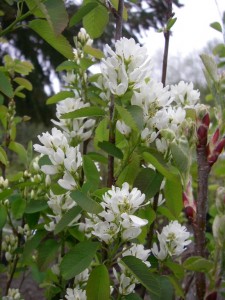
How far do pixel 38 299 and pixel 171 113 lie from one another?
2.46m

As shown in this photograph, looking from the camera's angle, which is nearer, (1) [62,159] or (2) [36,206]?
(1) [62,159]

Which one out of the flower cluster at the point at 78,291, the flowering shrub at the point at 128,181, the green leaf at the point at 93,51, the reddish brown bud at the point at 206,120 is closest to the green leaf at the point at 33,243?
the flowering shrub at the point at 128,181

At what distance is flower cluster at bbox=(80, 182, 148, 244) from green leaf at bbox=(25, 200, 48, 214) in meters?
0.29

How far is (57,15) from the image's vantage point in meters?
0.85

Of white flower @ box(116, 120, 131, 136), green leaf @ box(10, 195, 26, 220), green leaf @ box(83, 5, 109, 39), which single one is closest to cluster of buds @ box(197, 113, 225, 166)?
white flower @ box(116, 120, 131, 136)

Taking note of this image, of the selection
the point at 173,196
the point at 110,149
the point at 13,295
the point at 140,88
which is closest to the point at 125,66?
the point at 140,88

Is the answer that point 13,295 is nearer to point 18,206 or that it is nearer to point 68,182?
point 18,206

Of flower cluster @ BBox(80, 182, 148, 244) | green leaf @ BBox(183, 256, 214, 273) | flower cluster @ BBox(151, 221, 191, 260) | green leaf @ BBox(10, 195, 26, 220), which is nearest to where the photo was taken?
green leaf @ BBox(183, 256, 214, 273)

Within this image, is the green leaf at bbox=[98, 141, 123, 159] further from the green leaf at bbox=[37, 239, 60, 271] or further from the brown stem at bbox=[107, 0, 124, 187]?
the green leaf at bbox=[37, 239, 60, 271]

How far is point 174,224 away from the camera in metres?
0.96

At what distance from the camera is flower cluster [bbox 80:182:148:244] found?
741 mm

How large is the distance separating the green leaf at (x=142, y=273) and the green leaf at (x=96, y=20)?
522mm

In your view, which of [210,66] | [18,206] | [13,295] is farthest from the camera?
[13,295]

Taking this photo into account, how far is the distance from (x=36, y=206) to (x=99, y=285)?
0.33 metres
